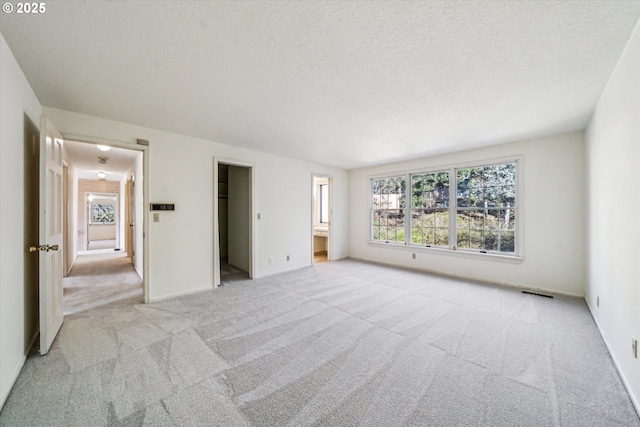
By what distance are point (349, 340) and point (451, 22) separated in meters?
2.60

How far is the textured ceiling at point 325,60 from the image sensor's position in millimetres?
1447

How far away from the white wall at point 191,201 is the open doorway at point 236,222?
1.18ft

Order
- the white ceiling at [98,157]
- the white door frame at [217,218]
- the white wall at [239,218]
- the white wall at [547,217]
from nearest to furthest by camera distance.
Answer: the white wall at [547,217]
the white door frame at [217,218]
the white ceiling at [98,157]
the white wall at [239,218]

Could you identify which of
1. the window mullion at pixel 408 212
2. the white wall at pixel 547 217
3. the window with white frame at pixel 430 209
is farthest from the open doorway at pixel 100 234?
the white wall at pixel 547 217

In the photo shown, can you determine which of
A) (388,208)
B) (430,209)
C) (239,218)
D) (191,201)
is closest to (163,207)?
(191,201)

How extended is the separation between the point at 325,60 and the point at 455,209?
4001mm

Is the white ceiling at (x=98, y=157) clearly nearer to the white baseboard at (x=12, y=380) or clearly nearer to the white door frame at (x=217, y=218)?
the white door frame at (x=217, y=218)

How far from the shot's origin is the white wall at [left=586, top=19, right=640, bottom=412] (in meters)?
1.66

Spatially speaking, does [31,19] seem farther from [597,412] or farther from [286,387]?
[597,412]

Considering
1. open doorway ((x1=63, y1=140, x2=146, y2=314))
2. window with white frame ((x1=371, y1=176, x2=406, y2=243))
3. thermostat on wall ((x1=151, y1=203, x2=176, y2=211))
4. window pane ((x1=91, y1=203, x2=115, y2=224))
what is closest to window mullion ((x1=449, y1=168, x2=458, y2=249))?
window with white frame ((x1=371, y1=176, x2=406, y2=243))

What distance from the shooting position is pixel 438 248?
4.95m

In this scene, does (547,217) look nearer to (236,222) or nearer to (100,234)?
(236,222)

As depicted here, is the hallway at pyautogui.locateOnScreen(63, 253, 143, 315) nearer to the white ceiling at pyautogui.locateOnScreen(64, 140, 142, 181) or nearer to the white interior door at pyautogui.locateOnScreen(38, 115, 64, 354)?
the white interior door at pyautogui.locateOnScreen(38, 115, 64, 354)

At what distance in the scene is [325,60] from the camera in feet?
6.17
